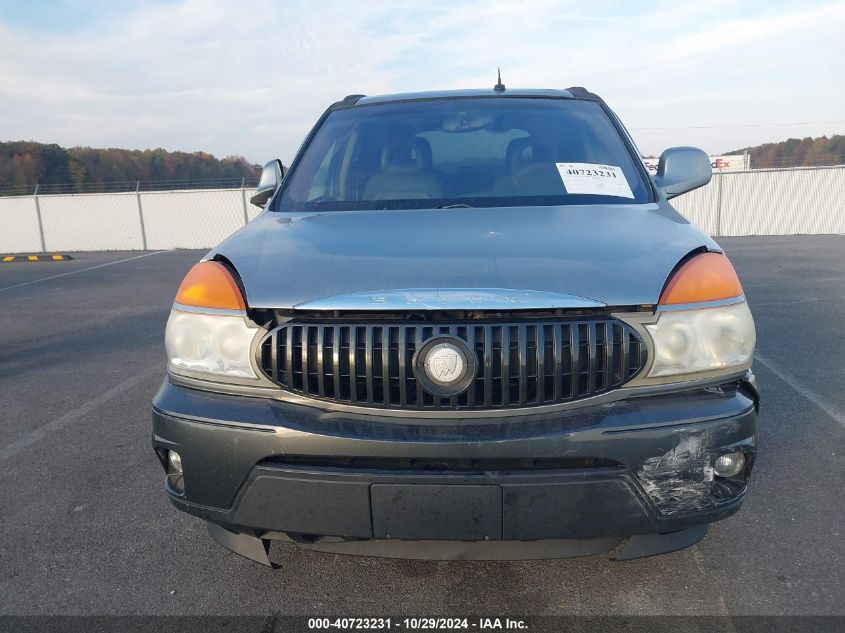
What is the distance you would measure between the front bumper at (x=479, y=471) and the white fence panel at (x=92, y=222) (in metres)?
24.2

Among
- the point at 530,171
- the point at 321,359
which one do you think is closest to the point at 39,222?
the point at 530,171

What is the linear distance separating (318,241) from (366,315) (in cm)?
52

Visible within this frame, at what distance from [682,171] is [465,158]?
3.54ft

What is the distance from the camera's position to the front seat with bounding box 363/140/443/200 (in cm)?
295

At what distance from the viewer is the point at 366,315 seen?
194cm

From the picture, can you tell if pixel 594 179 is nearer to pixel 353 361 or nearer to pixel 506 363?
pixel 506 363

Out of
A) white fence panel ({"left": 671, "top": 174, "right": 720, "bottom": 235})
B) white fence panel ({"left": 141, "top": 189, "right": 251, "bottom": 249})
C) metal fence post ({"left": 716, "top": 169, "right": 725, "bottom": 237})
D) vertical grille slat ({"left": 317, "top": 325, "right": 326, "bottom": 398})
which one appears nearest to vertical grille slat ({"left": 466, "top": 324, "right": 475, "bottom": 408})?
vertical grille slat ({"left": 317, "top": 325, "right": 326, "bottom": 398})

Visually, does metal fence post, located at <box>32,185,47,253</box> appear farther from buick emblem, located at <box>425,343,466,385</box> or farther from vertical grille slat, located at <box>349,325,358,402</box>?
buick emblem, located at <box>425,343,466,385</box>

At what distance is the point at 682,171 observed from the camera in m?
3.31

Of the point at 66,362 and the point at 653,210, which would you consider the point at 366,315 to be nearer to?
the point at 653,210

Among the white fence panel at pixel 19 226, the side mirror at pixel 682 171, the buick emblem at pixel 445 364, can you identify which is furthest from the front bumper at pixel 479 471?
the white fence panel at pixel 19 226

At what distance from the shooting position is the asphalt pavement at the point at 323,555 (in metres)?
2.29

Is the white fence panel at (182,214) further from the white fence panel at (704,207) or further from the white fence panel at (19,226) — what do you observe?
the white fence panel at (704,207)

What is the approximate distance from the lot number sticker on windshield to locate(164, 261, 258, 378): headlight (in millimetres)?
1464
